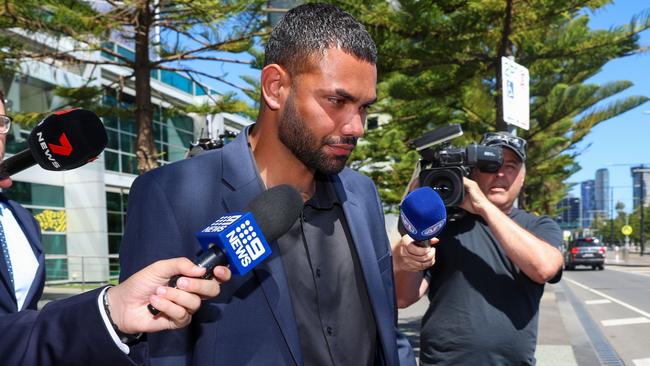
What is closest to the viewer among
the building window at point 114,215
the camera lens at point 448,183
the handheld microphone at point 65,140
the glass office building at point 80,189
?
the handheld microphone at point 65,140

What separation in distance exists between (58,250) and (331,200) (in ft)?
60.6

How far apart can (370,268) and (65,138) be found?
921mm

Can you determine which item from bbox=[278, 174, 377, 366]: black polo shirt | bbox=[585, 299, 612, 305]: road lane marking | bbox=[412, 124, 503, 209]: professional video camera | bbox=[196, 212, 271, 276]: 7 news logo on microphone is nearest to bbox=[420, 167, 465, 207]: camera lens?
bbox=[412, 124, 503, 209]: professional video camera

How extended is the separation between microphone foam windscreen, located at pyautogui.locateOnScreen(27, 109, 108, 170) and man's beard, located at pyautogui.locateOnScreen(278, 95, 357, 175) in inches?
20.7

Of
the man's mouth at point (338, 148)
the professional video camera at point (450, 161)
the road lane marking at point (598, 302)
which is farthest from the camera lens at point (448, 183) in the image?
the road lane marking at point (598, 302)

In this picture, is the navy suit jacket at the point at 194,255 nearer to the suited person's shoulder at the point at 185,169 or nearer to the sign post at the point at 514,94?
the suited person's shoulder at the point at 185,169

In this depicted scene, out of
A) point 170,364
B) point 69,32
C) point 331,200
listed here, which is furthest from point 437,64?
point 170,364

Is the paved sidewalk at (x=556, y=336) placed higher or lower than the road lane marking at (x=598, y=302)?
higher

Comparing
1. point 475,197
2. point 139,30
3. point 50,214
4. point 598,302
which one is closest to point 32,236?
point 475,197

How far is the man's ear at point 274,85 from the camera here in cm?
171

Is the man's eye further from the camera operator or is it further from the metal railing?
the metal railing

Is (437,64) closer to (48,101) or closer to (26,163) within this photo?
(26,163)

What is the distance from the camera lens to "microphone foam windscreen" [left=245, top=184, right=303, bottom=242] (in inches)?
51.7

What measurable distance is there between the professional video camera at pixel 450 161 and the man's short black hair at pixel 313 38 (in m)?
0.92
